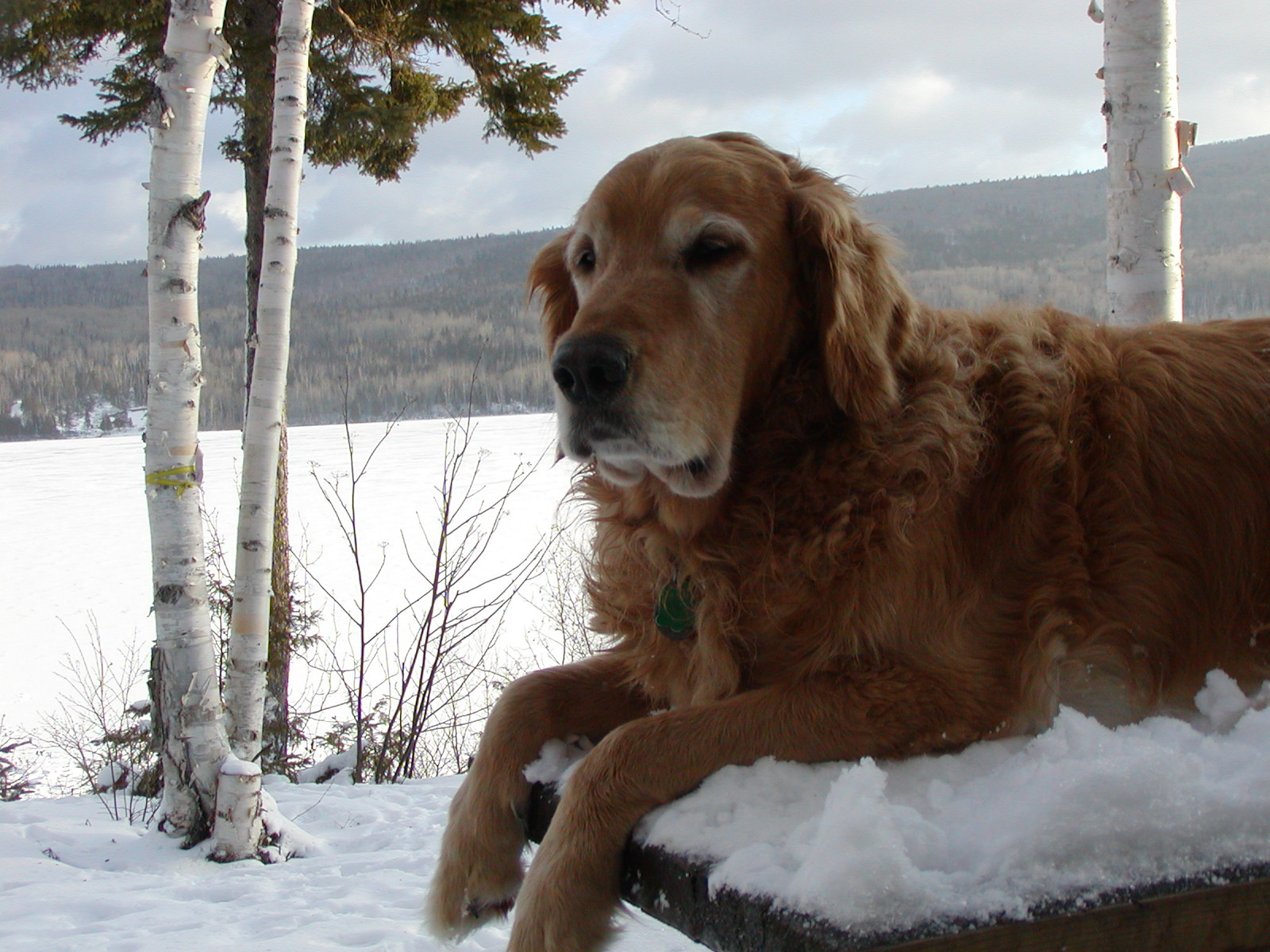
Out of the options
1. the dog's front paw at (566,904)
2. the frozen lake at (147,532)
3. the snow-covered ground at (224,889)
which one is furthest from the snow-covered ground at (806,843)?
the frozen lake at (147,532)

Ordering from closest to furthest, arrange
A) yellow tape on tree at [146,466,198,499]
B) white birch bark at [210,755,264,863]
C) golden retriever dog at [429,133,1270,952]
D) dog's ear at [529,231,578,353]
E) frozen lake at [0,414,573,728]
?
golden retriever dog at [429,133,1270,952] < dog's ear at [529,231,578,353] < yellow tape on tree at [146,466,198,499] < white birch bark at [210,755,264,863] < frozen lake at [0,414,573,728]

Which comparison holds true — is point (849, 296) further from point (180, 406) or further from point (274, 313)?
point (274, 313)

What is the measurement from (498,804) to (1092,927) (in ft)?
4.02

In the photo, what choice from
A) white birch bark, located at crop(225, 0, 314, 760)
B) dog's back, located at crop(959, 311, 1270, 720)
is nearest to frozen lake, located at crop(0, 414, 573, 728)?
dog's back, located at crop(959, 311, 1270, 720)

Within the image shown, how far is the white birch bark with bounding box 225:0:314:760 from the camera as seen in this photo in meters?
6.22

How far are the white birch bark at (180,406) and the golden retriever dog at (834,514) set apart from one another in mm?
4062

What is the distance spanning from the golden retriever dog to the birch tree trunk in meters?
2.64

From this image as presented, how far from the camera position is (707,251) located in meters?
2.29

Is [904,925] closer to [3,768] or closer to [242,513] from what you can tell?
[242,513]

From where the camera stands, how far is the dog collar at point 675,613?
220 cm

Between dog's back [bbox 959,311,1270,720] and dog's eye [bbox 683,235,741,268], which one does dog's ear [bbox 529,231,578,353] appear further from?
dog's back [bbox 959,311,1270,720]

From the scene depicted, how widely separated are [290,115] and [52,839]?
16.0ft

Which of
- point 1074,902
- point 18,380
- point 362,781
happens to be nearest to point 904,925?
point 1074,902

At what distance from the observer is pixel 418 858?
582 cm
